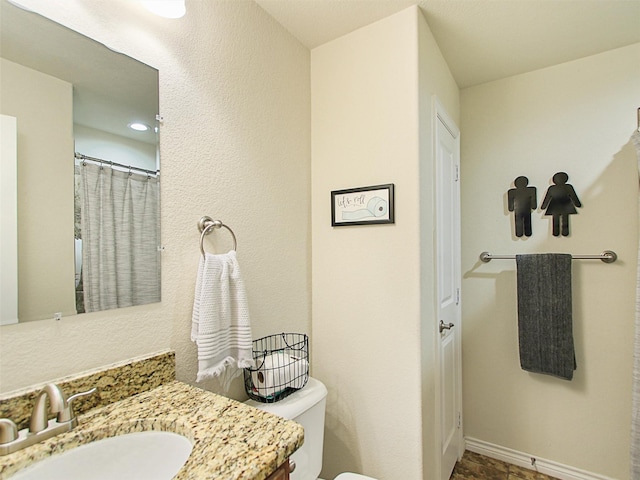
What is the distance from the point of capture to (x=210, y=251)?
120cm

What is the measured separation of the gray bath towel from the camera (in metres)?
1.78

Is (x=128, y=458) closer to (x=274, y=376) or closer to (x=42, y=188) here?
(x=274, y=376)

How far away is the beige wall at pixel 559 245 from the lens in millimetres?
1738

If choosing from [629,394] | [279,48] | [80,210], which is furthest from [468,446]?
[279,48]

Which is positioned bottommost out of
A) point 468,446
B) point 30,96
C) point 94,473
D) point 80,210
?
point 468,446

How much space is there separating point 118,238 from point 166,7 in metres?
0.71

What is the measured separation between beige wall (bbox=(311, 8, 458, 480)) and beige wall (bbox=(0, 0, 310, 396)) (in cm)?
13

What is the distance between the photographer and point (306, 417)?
4.03ft

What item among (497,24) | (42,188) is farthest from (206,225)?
(497,24)

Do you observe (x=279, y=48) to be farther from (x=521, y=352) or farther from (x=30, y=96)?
(x=521, y=352)

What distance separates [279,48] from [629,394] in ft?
8.45

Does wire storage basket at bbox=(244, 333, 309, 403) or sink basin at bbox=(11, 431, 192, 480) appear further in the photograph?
wire storage basket at bbox=(244, 333, 309, 403)

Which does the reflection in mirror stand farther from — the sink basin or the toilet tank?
the toilet tank


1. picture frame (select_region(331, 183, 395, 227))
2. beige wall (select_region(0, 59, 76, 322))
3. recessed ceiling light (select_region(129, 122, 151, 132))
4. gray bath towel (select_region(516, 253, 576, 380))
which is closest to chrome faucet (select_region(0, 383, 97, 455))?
beige wall (select_region(0, 59, 76, 322))
